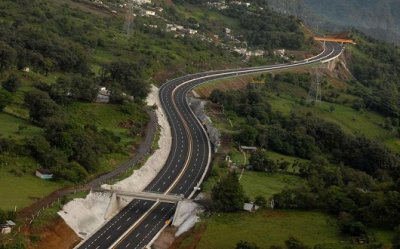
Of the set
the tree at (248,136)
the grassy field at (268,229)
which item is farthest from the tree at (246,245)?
the tree at (248,136)

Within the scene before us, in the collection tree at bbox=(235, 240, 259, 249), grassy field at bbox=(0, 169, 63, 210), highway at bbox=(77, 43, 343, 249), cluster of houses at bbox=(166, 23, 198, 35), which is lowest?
highway at bbox=(77, 43, 343, 249)

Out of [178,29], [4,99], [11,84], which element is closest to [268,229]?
[4,99]

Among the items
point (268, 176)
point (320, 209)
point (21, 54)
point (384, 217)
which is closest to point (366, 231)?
point (384, 217)

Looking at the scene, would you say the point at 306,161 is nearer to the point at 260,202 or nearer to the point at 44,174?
the point at 260,202

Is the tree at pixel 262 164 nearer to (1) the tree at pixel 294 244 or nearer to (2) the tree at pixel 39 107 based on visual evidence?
(2) the tree at pixel 39 107

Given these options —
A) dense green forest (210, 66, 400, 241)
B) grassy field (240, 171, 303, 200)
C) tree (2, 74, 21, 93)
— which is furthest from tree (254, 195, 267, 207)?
tree (2, 74, 21, 93)

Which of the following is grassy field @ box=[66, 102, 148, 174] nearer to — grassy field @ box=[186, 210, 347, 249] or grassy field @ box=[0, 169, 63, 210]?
grassy field @ box=[0, 169, 63, 210]

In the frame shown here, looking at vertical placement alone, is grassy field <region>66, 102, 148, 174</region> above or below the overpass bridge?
above
